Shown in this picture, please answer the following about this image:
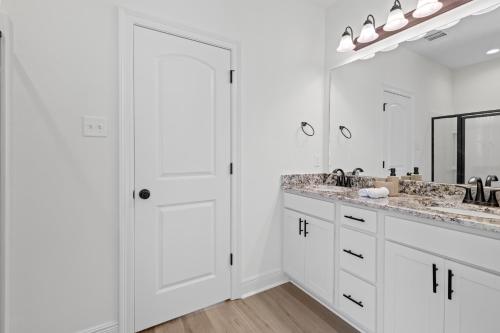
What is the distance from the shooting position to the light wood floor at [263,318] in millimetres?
1656

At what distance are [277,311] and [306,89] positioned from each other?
78.5 inches

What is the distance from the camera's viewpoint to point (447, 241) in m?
1.13

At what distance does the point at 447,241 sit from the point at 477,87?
3.59ft

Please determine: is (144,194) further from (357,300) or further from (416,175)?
(416,175)

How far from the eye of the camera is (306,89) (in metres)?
2.40

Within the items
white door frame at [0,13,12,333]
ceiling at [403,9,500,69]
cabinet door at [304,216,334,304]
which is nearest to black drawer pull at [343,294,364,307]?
cabinet door at [304,216,334,304]

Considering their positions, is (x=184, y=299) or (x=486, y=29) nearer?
(x=486, y=29)

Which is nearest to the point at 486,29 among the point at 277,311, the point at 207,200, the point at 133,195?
the point at 207,200

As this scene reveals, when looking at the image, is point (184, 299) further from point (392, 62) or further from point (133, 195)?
point (392, 62)

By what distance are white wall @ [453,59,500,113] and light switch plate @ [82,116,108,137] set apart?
2.32 meters

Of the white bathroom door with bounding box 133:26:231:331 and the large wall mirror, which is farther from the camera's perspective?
the white bathroom door with bounding box 133:26:231:331

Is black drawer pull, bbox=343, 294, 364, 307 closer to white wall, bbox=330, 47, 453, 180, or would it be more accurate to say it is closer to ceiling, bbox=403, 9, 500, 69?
white wall, bbox=330, 47, 453, 180

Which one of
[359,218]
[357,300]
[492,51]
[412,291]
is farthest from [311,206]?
[492,51]

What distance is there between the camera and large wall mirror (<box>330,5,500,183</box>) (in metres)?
1.51
